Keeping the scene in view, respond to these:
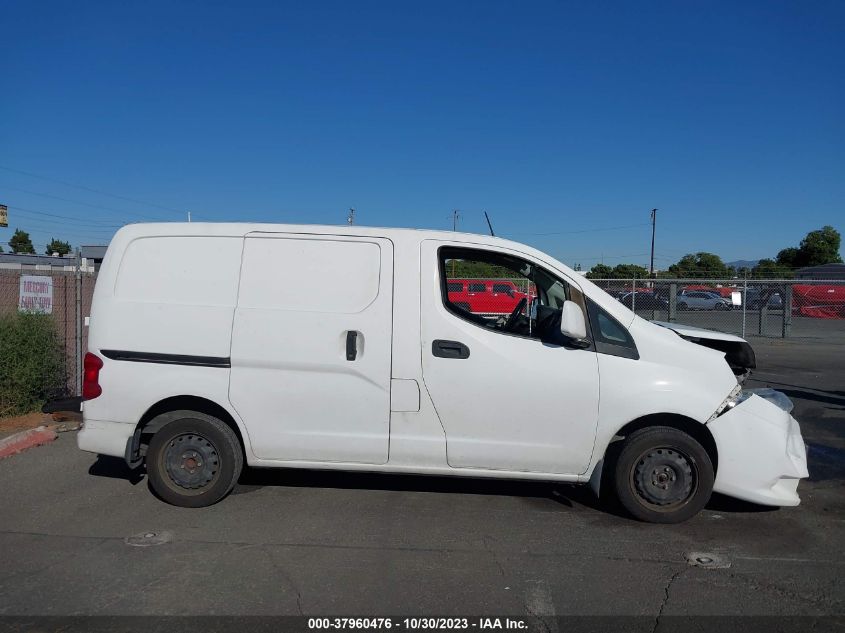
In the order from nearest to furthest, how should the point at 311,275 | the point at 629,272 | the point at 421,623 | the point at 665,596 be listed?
the point at 421,623, the point at 665,596, the point at 311,275, the point at 629,272

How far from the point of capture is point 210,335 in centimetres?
521

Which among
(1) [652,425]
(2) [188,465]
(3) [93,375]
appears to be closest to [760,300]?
(1) [652,425]

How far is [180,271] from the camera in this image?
535cm

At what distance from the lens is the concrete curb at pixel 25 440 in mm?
6805

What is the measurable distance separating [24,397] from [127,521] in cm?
386

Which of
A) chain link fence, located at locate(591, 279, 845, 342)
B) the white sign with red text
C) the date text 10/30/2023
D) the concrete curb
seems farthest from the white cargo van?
chain link fence, located at locate(591, 279, 845, 342)

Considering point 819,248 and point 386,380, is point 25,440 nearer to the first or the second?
point 386,380

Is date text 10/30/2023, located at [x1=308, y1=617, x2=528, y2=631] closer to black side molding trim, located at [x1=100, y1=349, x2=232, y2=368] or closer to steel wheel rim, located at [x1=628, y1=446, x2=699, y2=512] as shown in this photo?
steel wheel rim, located at [x1=628, y1=446, x2=699, y2=512]

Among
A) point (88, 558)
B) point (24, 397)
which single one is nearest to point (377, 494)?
point (88, 558)

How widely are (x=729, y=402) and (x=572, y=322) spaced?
4.25 ft

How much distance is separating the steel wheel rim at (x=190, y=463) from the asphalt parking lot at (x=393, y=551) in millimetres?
252

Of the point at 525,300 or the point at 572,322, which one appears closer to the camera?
the point at 572,322

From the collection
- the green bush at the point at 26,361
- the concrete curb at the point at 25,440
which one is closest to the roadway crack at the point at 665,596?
the concrete curb at the point at 25,440

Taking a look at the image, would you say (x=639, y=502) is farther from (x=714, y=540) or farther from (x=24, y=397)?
(x=24, y=397)
